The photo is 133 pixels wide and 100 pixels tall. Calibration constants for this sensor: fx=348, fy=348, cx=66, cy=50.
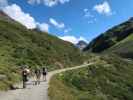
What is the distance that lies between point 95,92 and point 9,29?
4501cm

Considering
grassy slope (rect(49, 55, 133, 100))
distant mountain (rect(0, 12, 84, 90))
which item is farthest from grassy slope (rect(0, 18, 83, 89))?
grassy slope (rect(49, 55, 133, 100))

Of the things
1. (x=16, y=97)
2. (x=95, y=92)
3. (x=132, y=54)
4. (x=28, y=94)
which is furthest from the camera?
(x=132, y=54)

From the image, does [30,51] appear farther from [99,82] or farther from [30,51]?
[99,82]

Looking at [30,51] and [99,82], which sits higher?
[30,51]

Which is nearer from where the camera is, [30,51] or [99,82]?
[99,82]

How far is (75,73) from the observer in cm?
6406

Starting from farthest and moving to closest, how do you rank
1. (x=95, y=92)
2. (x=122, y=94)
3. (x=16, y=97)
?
(x=122, y=94)
(x=95, y=92)
(x=16, y=97)

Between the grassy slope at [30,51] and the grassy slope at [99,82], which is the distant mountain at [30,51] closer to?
the grassy slope at [30,51]

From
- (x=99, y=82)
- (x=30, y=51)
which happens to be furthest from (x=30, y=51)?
(x=99, y=82)

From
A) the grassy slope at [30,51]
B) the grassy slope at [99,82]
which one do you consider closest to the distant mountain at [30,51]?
the grassy slope at [30,51]

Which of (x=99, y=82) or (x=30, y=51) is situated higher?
(x=30, y=51)

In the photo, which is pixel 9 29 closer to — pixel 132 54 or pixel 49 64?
pixel 49 64

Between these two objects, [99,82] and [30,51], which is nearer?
[99,82]

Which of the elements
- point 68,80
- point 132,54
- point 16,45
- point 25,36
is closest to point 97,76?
point 68,80
